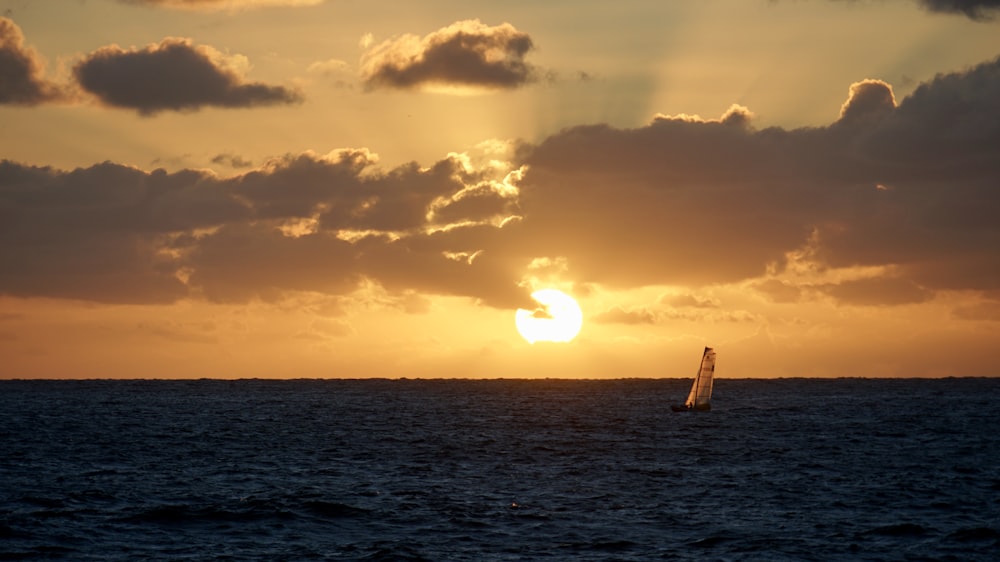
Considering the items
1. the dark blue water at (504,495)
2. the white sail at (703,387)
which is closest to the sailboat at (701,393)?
the white sail at (703,387)

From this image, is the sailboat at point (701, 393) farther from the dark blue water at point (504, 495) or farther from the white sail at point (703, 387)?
the dark blue water at point (504, 495)

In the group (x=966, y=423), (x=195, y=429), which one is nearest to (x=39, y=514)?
(x=195, y=429)

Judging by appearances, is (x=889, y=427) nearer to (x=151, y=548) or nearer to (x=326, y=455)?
(x=326, y=455)

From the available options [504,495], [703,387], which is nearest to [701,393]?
[703,387]

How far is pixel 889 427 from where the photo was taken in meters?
132

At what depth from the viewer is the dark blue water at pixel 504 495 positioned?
50750mm

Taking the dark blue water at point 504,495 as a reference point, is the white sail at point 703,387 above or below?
above

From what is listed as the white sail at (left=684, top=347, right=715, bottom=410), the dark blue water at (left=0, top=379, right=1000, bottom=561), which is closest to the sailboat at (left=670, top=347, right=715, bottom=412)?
the white sail at (left=684, top=347, right=715, bottom=410)

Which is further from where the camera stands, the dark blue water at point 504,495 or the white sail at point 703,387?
the white sail at point 703,387

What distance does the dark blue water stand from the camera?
1998 inches

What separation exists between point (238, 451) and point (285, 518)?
4539 cm

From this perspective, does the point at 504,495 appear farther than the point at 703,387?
No

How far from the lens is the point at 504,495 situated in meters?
67.4

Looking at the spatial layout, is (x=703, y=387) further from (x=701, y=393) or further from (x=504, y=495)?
(x=504, y=495)
